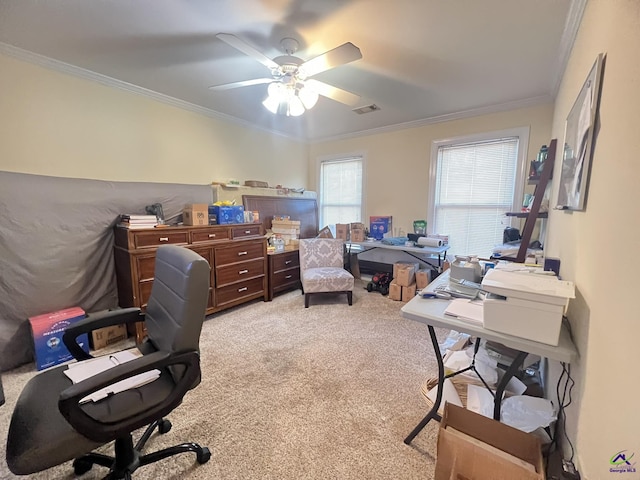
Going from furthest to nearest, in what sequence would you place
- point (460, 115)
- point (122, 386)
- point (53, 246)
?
point (460, 115), point (53, 246), point (122, 386)

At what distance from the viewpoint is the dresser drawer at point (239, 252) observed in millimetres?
3157

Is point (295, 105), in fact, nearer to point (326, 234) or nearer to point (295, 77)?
point (295, 77)

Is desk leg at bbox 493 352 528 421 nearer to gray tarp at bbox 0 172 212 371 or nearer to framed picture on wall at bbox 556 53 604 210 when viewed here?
framed picture on wall at bbox 556 53 604 210

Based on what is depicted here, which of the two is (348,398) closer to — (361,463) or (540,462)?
(361,463)

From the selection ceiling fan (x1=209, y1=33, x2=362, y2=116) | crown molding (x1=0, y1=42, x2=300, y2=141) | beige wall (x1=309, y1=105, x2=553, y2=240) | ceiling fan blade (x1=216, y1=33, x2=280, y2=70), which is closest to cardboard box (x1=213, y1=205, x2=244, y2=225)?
crown molding (x1=0, y1=42, x2=300, y2=141)

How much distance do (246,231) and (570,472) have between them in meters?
3.24

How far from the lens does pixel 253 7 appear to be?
5.55ft

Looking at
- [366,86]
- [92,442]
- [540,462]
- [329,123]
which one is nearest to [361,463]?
[540,462]

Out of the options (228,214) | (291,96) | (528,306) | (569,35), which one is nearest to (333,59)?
(291,96)

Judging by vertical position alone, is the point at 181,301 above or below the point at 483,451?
above

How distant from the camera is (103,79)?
2.65 m

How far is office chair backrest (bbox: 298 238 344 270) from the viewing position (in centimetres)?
388

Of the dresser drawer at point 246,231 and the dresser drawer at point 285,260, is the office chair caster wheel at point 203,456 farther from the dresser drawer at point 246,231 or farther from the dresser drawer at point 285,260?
the dresser drawer at point 285,260

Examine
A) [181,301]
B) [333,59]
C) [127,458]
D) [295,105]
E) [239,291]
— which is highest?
[333,59]
